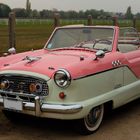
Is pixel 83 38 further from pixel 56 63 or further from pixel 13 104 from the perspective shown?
pixel 13 104

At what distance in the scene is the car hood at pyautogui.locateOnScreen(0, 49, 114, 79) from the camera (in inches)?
214

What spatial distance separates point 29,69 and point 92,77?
88 centimetres

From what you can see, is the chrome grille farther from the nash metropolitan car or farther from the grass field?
the grass field

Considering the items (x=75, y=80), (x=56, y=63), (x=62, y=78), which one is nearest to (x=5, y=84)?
(x=56, y=63)

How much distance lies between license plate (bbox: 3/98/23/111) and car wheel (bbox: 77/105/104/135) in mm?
863

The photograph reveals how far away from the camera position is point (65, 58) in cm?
592

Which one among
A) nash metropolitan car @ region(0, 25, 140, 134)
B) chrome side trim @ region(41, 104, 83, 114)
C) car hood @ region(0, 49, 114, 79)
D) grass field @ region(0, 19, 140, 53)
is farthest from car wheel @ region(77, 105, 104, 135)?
grass field @ region(0, 19, 140, 53)

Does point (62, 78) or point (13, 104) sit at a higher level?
point (62, 78)

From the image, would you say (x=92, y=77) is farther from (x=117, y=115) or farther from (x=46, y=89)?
(x=117, y=115)

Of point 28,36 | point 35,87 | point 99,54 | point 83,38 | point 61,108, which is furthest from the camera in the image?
point 28,36

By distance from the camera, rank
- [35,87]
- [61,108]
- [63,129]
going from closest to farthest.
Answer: [61,108] < [35,87] < [63,129]

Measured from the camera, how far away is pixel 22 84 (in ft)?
18.2

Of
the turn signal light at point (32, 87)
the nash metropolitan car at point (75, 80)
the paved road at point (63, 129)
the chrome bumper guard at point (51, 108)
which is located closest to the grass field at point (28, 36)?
the nash metropolitan car at point (75, 80)

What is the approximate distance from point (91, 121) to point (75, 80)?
31.4 inches
